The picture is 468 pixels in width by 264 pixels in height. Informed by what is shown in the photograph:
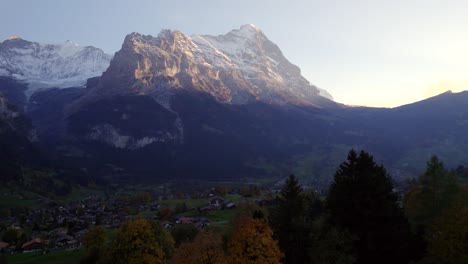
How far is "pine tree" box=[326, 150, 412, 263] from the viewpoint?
6481cm

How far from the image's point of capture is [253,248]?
58.0 metres

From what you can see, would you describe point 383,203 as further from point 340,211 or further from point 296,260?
point 296,260

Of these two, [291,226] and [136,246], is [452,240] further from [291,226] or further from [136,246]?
[136,246]

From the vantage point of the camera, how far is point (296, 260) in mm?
70000

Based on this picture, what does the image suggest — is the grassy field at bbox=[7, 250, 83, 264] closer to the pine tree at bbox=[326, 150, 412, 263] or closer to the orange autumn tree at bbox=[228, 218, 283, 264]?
the orange autumn tree at bbox=[228, 218, 283, 264]

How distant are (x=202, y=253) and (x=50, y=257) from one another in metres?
88.3

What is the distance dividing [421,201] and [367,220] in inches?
876

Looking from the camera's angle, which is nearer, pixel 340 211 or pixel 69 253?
pixel 340 211

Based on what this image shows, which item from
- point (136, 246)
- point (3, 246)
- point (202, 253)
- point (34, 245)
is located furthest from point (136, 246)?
point (3, 246)

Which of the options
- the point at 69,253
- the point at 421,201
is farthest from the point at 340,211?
the point at 69,253

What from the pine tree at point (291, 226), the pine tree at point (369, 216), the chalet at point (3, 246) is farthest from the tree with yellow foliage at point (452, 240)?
the chalet at point (3, 246)

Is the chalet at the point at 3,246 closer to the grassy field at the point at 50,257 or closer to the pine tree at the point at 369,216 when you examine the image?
the grassy field at the point at 50,257

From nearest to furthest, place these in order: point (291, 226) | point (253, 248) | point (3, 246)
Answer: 1. point (253, 248)
2. point (291, 226)
3. point (3, 246)

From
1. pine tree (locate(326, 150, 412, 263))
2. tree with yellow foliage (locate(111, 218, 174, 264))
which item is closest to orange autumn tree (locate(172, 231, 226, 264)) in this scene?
pine tree (locate(326, 150, 412, 263))
